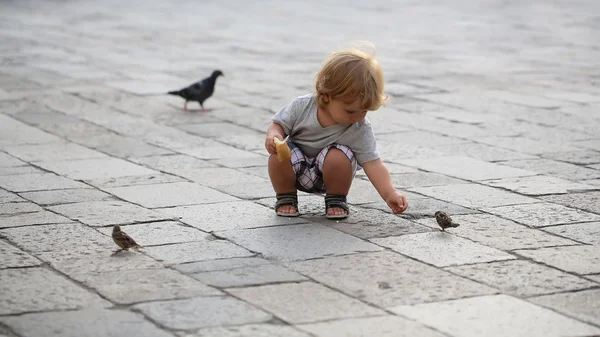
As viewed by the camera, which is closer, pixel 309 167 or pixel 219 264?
pixel 219 264

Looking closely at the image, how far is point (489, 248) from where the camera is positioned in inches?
177

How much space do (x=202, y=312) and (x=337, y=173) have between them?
5.05 ft

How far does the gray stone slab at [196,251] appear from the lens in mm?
4297

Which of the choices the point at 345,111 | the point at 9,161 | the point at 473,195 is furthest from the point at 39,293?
the point at 9,161

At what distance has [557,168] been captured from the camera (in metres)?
6.36

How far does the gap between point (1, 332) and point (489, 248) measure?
215 cm

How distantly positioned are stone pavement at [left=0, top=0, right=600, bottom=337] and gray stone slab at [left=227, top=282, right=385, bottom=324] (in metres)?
0.01

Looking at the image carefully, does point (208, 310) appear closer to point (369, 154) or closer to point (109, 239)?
point (109, 239)

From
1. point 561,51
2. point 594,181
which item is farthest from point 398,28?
point 594,181

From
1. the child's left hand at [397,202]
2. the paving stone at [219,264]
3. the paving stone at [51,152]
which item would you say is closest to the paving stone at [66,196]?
the paving stone at [51,152]

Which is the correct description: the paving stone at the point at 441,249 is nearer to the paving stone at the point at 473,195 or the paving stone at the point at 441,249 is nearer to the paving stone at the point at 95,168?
the paving stone at the point at 473,195

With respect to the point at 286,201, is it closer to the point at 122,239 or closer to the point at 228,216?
the point at 228,216

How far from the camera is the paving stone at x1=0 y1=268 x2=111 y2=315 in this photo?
366cm

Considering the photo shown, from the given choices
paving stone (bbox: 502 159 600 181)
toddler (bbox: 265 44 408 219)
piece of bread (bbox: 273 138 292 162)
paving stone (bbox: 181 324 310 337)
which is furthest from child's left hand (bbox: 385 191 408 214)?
paving stone (bbox: 502 159 600 181)
